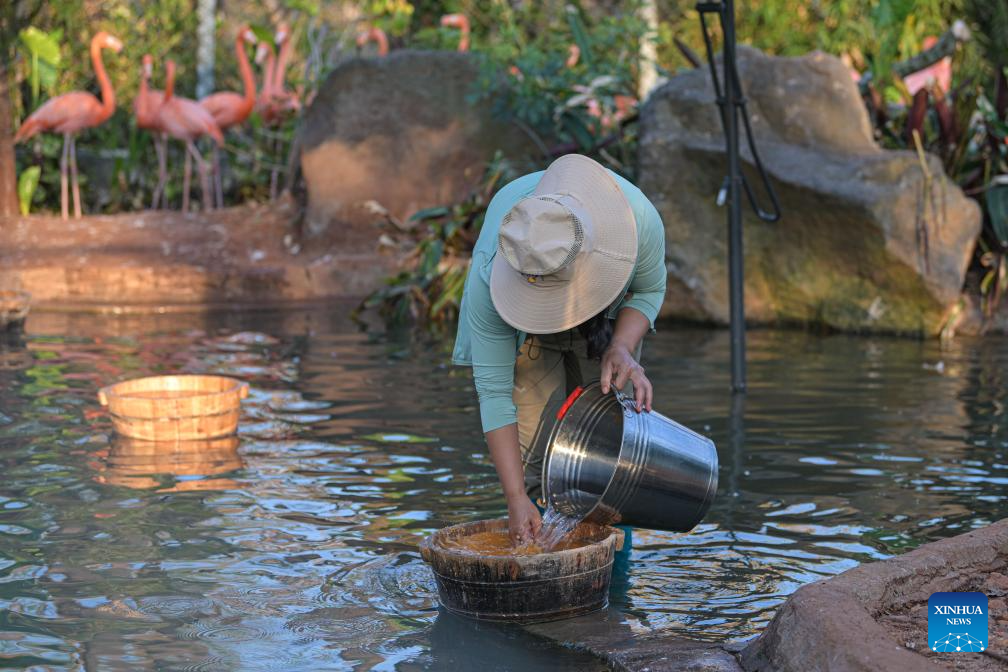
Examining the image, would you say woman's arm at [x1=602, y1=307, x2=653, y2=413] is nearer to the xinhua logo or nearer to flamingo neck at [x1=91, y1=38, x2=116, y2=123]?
the xinhua logo

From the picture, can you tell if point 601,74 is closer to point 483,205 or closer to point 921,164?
point 483,205

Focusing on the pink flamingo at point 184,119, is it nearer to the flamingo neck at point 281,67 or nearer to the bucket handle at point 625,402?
the flamingo neck at point 281,67

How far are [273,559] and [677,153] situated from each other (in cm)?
734

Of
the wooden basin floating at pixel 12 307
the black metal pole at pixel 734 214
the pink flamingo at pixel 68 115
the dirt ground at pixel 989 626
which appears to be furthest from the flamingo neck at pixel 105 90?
the dirt ground at pixel 989 626

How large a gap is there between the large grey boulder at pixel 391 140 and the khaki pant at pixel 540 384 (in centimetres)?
1047

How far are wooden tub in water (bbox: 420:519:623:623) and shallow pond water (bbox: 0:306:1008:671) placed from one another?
0.10 m

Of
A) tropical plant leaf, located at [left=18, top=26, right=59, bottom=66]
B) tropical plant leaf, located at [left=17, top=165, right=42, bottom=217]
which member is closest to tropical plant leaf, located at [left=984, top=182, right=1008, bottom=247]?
tropical plant leaf, located at [left=18, top=26, right=59, bottom=66]

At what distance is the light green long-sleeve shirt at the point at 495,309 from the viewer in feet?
13.1

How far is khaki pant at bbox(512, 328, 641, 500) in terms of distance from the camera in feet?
14.7

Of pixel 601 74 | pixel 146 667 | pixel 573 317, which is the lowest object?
pixel 146 667

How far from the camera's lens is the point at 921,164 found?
35.4 feet

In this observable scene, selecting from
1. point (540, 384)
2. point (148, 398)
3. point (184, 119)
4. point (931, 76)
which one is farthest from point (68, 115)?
point (540, 384)

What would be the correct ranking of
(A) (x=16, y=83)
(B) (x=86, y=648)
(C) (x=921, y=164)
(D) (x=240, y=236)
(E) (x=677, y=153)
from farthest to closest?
1. (A) (x=16, y=83)
2. (D) (x=240, y=236)
3. (E) (x=677, y=153)
4. (C) (x=921, y=164)
5. (B) (x=86, y=648)

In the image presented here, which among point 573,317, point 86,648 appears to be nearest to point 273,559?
point 86,648
